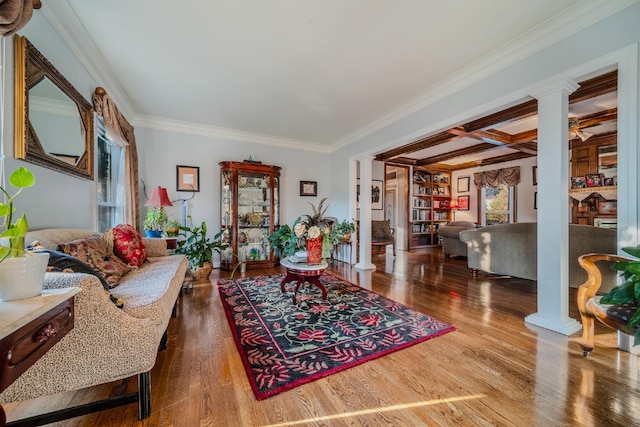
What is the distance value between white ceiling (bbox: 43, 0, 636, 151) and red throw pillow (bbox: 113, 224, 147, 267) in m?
1.64

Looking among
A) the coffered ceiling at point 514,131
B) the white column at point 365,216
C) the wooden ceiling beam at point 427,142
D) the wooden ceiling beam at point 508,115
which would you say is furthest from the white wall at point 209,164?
the wooden ceiling beam at point 508,115

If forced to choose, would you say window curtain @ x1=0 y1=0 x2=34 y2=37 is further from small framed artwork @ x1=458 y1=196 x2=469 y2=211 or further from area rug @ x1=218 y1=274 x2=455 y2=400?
small framed artwork @ x1=458 y1=196 x2=469 y2=211

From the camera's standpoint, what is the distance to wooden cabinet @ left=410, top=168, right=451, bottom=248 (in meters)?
7.14

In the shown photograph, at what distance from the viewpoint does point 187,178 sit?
4.27 m

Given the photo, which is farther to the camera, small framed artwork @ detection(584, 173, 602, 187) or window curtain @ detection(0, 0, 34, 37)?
small framed artwork @ detection(584, 173, 602, 187)

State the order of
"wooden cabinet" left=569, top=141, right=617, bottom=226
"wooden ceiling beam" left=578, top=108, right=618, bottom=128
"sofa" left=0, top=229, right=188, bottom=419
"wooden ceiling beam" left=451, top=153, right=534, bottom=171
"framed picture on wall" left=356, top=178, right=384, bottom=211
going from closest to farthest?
"sofa" left=0, top=229, right=188, bottom=419, "wooden ceiling beam" left=578, top=108, right=618, bottom=128, "wooden cabinet" left=569, top=141, right=617, bottom=226, "wooden ceiling beam" left=451, top=153, right=534, bottom=171, "framed picture on wall" left=356, top=178, right=384, bottom=211

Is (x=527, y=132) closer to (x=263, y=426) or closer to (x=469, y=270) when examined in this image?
(x=469, y=270)

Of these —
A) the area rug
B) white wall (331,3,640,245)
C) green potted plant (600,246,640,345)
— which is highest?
white wall (331,3,640,245)

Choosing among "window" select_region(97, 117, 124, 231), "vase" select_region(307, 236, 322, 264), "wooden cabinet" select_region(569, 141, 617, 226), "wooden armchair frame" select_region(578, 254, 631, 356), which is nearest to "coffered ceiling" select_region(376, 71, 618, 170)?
"wooden cabinet" select_region(569, 141, 617, 226)

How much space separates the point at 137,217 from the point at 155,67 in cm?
194

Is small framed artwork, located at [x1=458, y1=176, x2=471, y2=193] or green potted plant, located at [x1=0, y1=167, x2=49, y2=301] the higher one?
small framed artwork, located at [x1=458, y1=176, x2=471, y2=193]

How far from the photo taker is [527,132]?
4.43 metres

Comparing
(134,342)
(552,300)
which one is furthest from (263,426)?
(552,300)

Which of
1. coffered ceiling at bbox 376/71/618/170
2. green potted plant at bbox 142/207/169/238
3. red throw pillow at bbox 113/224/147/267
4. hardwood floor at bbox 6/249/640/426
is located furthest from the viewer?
green potted plant at bbox 142/207/169/238
